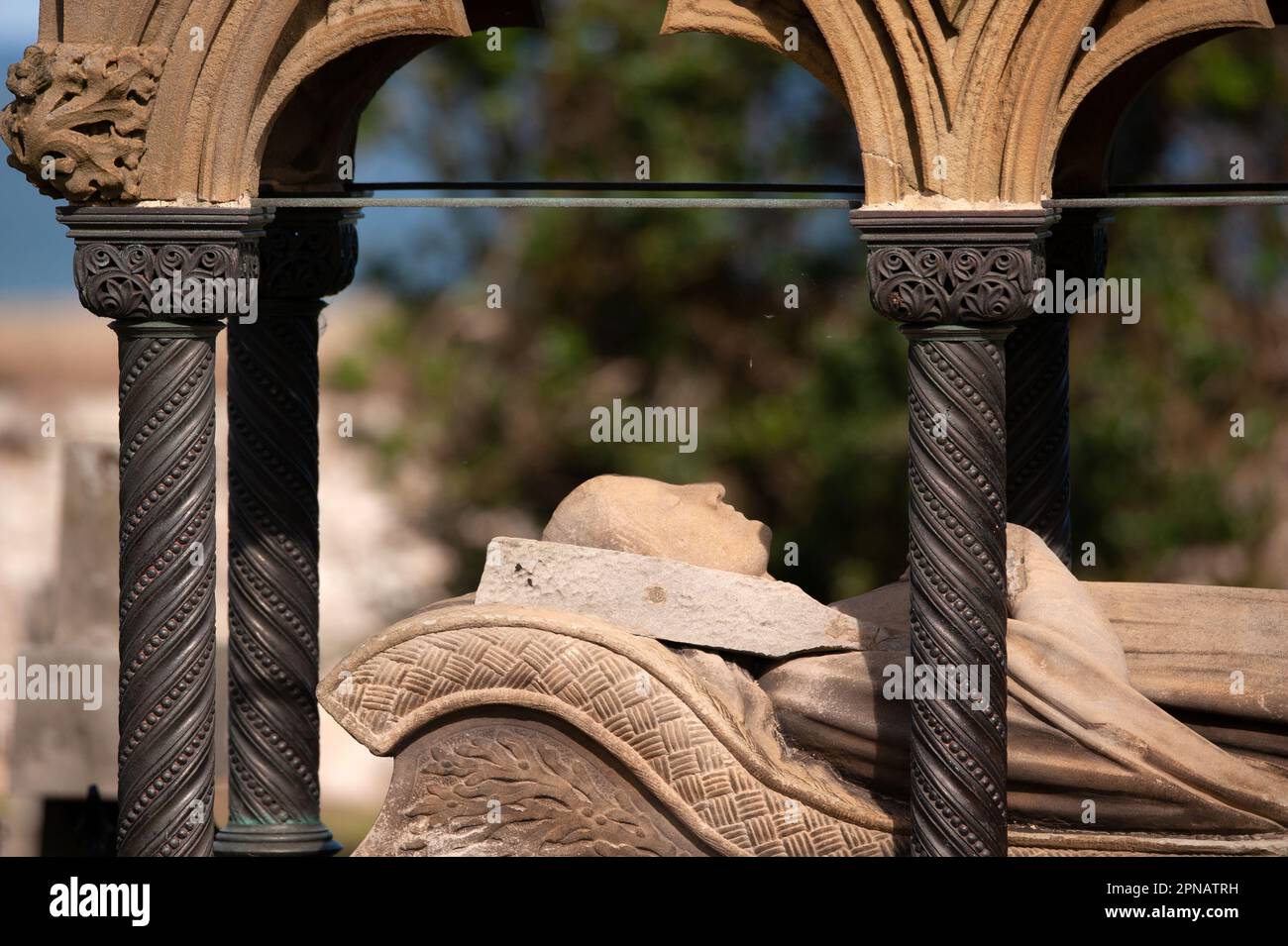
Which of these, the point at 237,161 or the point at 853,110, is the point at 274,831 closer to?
the point at 237,161

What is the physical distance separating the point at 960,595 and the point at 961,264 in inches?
38.7

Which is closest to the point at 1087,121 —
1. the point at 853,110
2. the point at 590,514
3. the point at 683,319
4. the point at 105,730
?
the point at 853,110

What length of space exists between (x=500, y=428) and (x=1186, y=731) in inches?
341

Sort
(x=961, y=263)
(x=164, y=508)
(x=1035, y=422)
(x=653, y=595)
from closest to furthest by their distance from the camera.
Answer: (x=961, y=263)
(x=164, y=508)
(x=653, y=595)
(x=1035, y=422)

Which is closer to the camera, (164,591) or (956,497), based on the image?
(956,497)

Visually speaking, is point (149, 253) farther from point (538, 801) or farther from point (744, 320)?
point (744, 320)

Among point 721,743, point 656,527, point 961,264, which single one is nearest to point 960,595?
point 721,743

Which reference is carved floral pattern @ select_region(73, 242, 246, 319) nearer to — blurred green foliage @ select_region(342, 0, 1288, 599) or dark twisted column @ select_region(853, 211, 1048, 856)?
dark twisted column @ select_region(853, 211, 1048, 856)

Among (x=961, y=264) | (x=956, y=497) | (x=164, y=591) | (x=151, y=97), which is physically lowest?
(x=164, y=591)

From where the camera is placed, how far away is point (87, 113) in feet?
23.5

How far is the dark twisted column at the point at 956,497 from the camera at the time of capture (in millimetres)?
7008

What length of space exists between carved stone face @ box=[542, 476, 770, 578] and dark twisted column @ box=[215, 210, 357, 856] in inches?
45.0

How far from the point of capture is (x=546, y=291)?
622 inches

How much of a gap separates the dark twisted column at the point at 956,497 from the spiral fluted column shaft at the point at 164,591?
2150 millimetres
